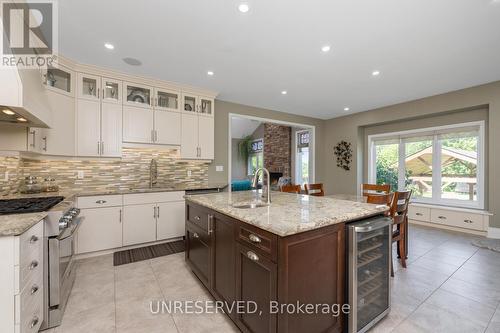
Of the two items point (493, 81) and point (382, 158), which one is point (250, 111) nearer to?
point (382, 158)

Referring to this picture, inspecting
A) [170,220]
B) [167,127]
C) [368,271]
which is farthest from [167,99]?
[368,271]

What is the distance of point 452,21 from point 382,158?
12.8 ft

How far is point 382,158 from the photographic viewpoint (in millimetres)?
5445

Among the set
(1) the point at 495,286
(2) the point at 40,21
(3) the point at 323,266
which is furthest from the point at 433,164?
(2) the point at 40,21

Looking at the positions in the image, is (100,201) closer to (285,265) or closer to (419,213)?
(285,265)

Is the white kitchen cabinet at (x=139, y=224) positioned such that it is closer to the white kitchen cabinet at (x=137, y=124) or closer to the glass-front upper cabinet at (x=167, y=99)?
the white kitchen cabinet at (x=137, y=124)

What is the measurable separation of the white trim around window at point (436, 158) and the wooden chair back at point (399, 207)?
2.66 meters

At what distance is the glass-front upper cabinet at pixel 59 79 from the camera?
2622 millimetres

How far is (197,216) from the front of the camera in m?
2.21

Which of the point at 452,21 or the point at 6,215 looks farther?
the point at 452,21

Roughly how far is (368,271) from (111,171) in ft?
12.1

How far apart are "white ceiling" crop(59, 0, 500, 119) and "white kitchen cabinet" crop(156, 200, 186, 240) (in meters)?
2.09

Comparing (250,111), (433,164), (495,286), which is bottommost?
(495,286)

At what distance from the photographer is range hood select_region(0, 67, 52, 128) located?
143 centimetres
